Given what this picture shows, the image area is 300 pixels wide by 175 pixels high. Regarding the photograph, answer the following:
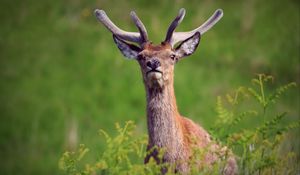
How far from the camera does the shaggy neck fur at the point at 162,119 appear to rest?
11.5 metres

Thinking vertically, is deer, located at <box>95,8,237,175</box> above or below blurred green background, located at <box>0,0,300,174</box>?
below

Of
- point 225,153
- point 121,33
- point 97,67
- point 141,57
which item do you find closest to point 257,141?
point 225,153

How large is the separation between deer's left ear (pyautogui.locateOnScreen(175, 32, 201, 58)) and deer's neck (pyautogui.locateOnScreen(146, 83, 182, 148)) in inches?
21.1

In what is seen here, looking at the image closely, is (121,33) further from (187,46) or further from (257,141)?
(257,141)

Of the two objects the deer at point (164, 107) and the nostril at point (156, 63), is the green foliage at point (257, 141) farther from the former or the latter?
the nostril at point (156, 63)

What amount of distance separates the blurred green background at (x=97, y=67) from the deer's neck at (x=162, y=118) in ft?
28.2

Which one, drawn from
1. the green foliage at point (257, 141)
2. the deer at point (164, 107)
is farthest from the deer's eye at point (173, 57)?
the green foliage at point (257, 141)

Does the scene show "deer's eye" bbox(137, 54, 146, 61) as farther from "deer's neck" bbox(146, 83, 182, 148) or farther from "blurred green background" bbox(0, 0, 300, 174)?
"blurred green background" bbox(0, 0, 300, 174)

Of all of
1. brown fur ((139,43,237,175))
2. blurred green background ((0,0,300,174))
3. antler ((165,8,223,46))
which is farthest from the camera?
blurred green background ((0,0,300,174))

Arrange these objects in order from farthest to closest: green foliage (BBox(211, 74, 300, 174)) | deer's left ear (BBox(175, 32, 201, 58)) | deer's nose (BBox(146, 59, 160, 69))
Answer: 1. deer's left ear (BBox(175, 32, 201, 58))
2. deer's nose (BBox(146, 59, 160, 69))
3. green foliage (BBox(211, 74, 300, 174))

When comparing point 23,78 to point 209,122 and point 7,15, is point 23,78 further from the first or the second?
point 209,122

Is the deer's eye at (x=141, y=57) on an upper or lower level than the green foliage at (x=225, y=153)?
upper

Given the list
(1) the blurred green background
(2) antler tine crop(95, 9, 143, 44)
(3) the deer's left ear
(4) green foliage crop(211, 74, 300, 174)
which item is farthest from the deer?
(1) the blurred green background

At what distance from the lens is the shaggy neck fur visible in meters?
11.5
